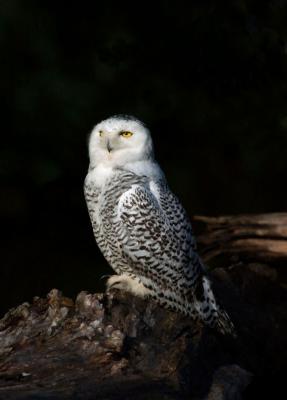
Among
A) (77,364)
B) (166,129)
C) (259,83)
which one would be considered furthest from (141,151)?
(259,83)

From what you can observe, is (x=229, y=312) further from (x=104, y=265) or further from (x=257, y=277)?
(x=104, y=265)

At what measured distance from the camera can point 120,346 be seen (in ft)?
8.65

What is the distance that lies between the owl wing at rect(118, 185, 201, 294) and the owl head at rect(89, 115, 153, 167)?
182mm

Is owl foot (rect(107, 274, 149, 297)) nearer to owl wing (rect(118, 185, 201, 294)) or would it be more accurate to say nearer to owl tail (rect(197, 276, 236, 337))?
owl wing (rect(118, 185, 201, 294))

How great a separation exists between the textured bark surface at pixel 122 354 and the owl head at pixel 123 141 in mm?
594

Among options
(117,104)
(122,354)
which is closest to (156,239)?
(122,354)

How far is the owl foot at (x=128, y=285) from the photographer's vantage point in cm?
327

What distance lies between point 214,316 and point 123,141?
83 cm

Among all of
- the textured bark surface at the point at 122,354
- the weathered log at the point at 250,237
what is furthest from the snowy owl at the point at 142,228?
the weathered log at the point at 250,237

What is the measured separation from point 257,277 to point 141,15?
5.74 ft

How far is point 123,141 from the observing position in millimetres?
3328

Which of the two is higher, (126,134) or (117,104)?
(117,104)

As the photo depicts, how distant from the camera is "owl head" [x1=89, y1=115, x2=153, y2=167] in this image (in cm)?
331

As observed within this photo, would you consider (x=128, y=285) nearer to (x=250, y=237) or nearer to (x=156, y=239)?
(x=156, y=239)
